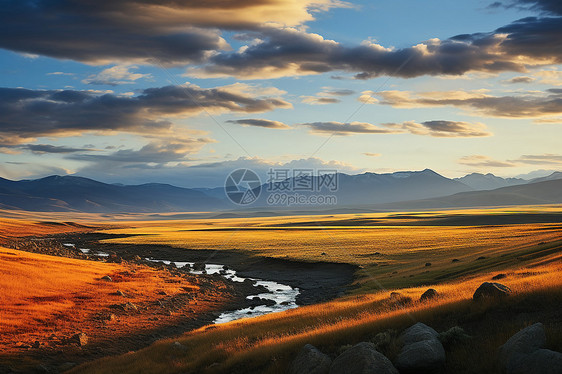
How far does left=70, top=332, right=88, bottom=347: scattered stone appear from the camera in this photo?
29.5 metres

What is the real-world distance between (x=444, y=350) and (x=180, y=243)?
98.5 meters

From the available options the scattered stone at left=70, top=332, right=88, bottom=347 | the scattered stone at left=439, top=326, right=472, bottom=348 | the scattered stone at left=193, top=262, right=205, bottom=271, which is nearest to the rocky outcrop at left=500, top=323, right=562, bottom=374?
the scattered stone at left=439, top=326, right=472, bottom=348

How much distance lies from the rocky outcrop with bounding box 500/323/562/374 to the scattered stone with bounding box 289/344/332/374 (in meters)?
5.42

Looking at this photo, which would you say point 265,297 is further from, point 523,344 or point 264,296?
point 523,344

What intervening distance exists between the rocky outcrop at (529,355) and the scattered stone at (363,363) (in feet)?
10.4

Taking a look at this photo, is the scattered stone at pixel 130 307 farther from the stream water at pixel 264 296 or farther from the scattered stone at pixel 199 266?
the scattered stone at pixel 199 266

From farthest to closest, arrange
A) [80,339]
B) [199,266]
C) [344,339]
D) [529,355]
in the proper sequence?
[199,266] < [80,339] < [344,339] < [529,355]

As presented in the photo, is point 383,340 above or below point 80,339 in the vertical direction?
above

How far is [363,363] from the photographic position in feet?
42.4

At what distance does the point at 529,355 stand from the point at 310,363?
21.9 feet

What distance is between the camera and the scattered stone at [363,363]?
42.1 feet

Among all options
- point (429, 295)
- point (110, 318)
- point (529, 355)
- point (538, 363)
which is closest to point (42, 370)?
point (110, 318)

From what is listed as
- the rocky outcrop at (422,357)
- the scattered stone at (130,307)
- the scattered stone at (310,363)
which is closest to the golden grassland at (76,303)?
the scattered stone at (130,307)

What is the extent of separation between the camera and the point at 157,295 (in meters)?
46.5
